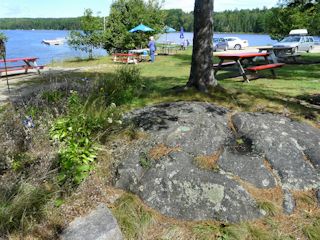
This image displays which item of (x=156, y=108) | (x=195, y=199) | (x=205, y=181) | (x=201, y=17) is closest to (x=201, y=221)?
(x=195, y=199)

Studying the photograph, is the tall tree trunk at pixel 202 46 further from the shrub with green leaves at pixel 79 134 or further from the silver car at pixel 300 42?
the silver car at pixel 300 42

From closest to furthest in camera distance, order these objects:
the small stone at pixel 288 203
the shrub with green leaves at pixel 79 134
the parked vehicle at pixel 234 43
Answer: the small stone at pixel 288 203
the shrub with green leaves at pixel 79 134
the parked vehicle at pixel 234 43

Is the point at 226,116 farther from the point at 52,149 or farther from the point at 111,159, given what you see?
the point at 52,149

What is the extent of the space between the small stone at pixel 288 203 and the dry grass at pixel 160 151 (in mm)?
1586

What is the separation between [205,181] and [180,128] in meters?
1.20

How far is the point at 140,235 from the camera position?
394 cm

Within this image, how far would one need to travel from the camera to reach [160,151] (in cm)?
508

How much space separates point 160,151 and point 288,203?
1.87 m

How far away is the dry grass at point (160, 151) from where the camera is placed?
500 cm

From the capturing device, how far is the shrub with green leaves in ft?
14.8

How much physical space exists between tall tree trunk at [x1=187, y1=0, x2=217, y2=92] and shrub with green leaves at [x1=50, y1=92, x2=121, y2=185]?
2312 millimetres

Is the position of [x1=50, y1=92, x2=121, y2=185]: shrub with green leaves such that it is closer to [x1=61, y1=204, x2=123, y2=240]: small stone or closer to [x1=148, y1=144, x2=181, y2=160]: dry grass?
[x1=61, y1=204, x2=123, y2=240]: small stone

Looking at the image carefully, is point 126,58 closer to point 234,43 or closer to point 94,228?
point 94,228

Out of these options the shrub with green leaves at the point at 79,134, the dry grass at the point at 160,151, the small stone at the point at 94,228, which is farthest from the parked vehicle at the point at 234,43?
the small stone at the point at 94,228
